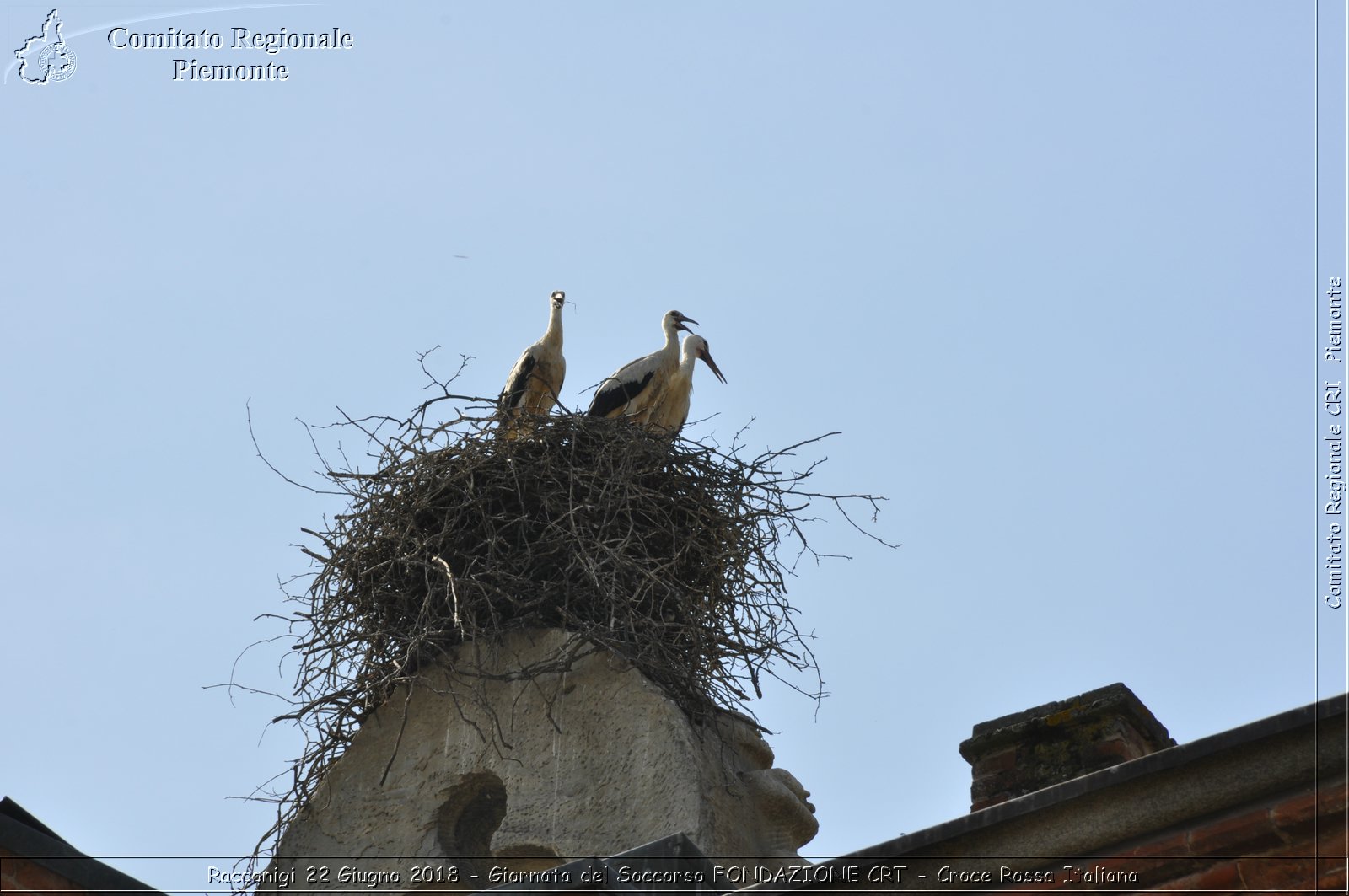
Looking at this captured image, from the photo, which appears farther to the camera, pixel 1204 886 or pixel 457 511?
pixel 457 511

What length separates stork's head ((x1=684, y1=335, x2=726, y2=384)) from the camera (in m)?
11.8

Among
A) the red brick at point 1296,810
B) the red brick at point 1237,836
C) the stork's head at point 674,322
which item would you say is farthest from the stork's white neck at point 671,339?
the red brick at point 1296,810

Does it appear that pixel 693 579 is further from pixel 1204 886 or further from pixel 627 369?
pixel 1204 886

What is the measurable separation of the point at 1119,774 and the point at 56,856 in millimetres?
3218

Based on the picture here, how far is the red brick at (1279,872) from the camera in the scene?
157 inches

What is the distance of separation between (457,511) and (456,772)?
4.69 ft

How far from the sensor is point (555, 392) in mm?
11500

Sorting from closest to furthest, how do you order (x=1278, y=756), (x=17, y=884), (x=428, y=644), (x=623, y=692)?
(x=1278, y=756)
(x=17, y=884)
(x=623, y=692)
(x=428, y=644)

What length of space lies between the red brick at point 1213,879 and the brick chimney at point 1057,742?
1888 mm

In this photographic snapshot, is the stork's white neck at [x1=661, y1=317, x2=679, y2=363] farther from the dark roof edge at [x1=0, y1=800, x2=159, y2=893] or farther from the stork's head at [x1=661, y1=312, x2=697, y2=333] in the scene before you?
the dark roof edge at [x1=0, y1=800, x2=159, y2=893]

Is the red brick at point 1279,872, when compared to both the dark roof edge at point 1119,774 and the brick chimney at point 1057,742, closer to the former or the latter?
the dark roof edge at point 1119,774

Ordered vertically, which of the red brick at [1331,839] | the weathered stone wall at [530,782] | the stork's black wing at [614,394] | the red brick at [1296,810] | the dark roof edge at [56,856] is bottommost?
the dark roof edge at [56,856]

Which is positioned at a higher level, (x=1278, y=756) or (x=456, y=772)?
(x=456, y=772)

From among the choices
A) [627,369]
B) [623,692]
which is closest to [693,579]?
[623,692]
